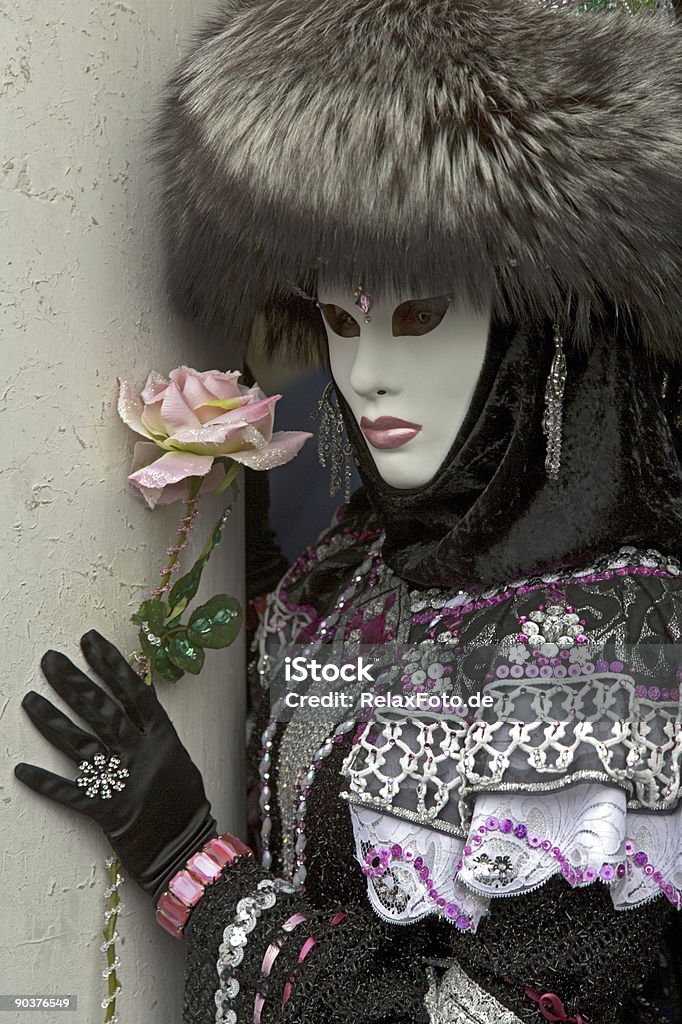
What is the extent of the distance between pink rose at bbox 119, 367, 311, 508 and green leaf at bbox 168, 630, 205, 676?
5.1 inches

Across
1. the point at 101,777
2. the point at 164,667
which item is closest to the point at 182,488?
the point at 164,667

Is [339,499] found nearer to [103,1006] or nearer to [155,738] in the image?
[155,738]

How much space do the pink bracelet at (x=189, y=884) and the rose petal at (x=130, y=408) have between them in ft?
1.35

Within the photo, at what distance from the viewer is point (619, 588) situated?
3.24ft

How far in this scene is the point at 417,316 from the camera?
98cm

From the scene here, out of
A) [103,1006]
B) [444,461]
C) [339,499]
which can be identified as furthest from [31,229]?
[103,1006]

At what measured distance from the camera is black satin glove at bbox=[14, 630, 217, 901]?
968mm

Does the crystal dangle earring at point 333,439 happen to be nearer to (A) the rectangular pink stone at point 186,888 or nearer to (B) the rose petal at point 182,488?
(B) the rose petal at point 182,488

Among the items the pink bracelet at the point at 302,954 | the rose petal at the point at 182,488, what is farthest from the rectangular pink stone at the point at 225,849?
the rose petal at the point at 182,488

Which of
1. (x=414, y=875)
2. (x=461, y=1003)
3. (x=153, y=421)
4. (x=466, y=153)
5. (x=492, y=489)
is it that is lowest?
(x=461, y=1003)

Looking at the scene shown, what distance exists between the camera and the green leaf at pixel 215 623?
43.0 inches

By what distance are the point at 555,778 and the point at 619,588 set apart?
0.60ft

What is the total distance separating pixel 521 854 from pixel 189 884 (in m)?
0.34

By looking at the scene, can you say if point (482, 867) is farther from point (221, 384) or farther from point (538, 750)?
point (221, 384)
